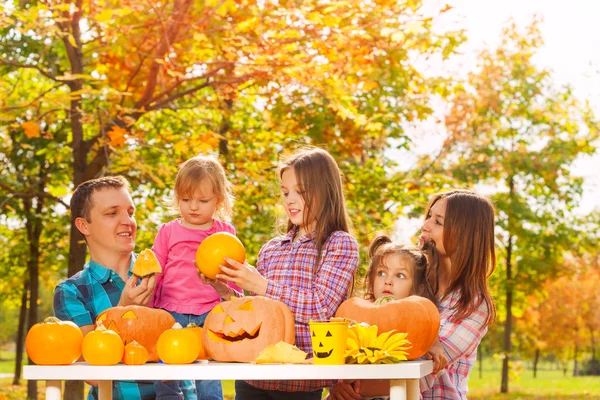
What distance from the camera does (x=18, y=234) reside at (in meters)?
12.8

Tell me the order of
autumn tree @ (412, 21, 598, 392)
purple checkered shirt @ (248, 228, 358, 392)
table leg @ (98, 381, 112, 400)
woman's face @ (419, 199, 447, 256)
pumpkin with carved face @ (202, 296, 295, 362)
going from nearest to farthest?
pumpkin with carved face @ (202, 296, 295, 362) < table leg @ (98, 381, 112, 400) < purple checkered shirt @ (248, 228, 358, 392) < woman's face @ (419, 199, 447, 256) < autumn tree @ (412, 21, 598, 392)

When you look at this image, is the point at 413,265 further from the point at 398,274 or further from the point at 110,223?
the point at 110,223

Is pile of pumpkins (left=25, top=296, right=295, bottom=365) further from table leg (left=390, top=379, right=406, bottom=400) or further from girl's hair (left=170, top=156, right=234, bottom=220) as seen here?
girl's hair (left=170, top=156, right=234, bottom=220)

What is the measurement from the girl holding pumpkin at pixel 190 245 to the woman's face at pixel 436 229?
38.9 inches

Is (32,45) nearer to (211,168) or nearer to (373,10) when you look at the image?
(373,10)

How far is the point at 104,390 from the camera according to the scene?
2871mm

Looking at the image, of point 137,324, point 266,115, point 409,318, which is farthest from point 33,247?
point 409,318

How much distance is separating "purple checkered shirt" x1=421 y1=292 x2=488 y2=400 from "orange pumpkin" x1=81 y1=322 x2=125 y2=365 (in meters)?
1.29

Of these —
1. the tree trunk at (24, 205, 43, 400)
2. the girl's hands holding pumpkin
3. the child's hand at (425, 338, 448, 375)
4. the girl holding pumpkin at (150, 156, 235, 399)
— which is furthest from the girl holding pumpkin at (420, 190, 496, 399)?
the tree trunk at (24, 205, 43, 400)

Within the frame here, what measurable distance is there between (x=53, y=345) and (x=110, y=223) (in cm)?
121

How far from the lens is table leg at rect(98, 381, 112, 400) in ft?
A: 9.33

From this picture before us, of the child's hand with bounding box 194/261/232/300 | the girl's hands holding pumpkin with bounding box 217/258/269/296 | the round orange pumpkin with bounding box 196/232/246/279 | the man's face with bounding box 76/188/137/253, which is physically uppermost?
the man's face with bounding box 76/188/137/253

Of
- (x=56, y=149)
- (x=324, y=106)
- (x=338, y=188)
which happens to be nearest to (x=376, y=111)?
(x=324, y=106)

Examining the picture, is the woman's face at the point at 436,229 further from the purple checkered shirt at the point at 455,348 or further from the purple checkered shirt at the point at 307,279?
the purple checkered shirt at the point at 307,279
